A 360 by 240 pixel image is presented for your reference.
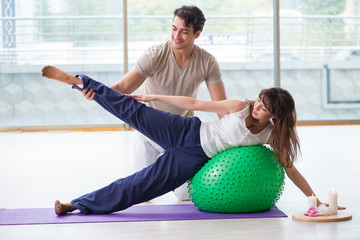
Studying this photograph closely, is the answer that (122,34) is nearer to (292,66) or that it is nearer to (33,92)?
(33,92)

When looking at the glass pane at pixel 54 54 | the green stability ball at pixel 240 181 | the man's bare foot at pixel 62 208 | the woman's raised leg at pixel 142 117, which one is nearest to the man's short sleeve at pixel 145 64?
the woman's raised leg at pixel 142 117

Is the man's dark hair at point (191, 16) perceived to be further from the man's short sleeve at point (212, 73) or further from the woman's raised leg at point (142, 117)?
the woman's raised leg at point (142, 117)

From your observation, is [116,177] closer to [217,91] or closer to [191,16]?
[217,91]

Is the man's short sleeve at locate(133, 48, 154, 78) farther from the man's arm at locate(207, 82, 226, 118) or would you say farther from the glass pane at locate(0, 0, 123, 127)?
the glass pane at locate(0, 0, 123, 127)

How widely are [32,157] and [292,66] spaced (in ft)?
12.0

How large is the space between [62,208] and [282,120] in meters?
1.11

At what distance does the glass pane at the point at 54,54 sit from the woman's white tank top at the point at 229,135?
4.10 m

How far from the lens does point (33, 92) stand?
6.53 meters

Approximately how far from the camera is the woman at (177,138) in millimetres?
2533

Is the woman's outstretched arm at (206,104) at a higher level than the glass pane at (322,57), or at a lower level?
lower

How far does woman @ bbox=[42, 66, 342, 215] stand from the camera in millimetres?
2533

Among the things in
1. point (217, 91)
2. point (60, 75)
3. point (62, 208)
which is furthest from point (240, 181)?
point (60, 75)

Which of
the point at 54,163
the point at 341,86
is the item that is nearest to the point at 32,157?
the point at 54,163

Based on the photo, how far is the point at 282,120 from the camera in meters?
2.48
